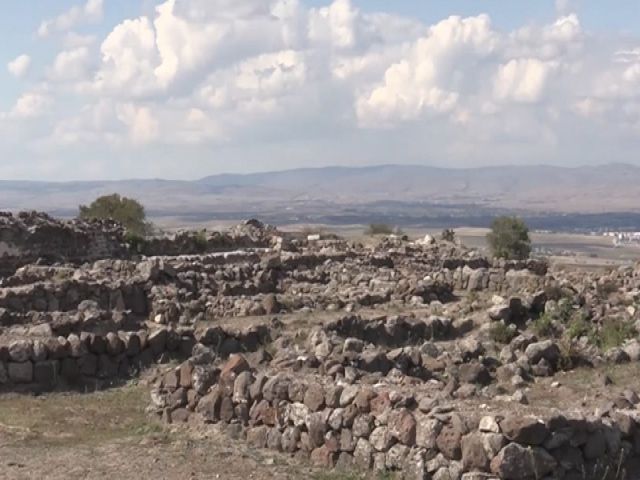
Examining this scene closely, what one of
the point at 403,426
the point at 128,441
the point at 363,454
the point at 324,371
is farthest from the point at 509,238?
the point at 403,426

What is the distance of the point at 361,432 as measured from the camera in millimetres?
10656

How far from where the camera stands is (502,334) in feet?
61.5

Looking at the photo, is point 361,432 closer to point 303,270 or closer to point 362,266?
point 303,270

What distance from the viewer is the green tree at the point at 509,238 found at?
194 feet

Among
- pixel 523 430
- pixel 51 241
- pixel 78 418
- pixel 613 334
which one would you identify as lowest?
pixel 78 418

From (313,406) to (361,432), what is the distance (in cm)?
80

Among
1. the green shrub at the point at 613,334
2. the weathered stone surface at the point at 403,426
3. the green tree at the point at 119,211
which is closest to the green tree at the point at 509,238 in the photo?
the green tree at the point at 119,211

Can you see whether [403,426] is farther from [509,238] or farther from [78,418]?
[509,238]

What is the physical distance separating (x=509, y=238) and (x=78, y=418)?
48607mm

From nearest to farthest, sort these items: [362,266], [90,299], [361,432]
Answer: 1. [361,432]
2. [90,299]
3. [362,266]

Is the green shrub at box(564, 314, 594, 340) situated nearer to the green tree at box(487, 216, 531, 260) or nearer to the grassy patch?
the grassy patch

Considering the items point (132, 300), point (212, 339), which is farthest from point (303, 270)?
point (212, 339)

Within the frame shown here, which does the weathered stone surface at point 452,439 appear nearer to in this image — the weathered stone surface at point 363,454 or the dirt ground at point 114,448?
the weathered stone surface at point 363,454

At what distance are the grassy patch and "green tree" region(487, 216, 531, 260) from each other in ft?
148
